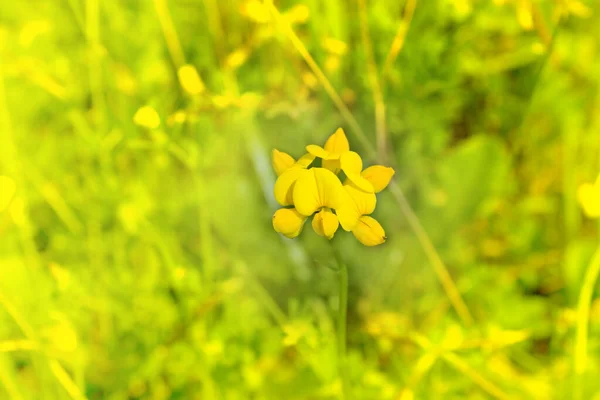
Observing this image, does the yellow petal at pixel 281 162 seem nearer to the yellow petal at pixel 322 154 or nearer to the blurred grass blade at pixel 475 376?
the yellow petal at pixel 322 154

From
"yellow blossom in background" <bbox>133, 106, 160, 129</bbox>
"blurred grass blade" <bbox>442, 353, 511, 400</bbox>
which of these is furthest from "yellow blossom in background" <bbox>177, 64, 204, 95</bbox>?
"blurred grass blade" <bbox>442, 353, 511, 400</bbox>

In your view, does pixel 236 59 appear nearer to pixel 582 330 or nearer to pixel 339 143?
pixel 339 143

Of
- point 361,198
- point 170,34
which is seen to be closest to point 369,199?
point 361,198

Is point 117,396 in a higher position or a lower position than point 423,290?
lower

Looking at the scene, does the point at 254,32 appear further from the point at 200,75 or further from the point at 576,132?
the point at 576,132

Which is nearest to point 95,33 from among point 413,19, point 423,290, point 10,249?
point 10,249

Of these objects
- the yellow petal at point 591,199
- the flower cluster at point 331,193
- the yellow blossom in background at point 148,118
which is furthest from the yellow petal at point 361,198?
the yellow petal at point 591,199
